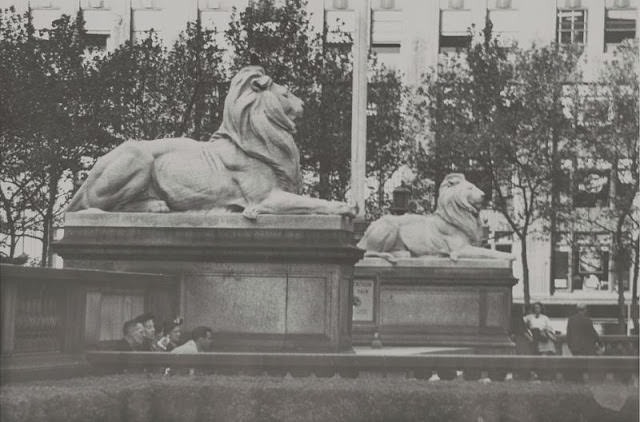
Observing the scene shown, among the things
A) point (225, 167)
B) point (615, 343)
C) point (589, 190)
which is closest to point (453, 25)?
point (589, 190)

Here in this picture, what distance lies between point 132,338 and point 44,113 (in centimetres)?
2923

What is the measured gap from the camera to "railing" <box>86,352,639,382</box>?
14.8 meters

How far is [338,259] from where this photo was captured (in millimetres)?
20109

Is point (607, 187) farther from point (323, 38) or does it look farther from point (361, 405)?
point (361, 405)

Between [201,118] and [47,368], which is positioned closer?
[47,368]

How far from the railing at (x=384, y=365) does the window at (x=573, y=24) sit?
189 feet

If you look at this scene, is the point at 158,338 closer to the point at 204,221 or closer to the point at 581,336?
the point at 204,221

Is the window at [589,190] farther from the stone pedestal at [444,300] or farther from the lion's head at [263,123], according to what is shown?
the lion's head at [263,123]

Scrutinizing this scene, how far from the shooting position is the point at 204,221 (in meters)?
20.4

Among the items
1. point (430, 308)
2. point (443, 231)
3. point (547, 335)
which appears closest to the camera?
point (430, 308)

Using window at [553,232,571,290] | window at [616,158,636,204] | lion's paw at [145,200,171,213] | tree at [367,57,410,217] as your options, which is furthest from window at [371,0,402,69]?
lion's paw at [145,200,171,213]

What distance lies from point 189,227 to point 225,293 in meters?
0.91

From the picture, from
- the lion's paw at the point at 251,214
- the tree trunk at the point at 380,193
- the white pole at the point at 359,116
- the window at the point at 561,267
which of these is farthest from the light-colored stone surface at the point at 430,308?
the window at the point at 561,267

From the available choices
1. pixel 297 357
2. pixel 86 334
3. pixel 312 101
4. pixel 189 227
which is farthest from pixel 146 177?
pixel 312 101
